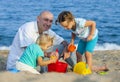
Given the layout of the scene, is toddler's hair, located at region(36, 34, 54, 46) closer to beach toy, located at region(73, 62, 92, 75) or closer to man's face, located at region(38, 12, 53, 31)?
man's face, located at region(38, 12, 53, 31)

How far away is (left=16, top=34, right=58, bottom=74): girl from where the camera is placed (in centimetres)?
540

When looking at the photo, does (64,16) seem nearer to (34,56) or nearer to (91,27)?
(91,27)

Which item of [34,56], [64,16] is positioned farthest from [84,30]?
[34,56]

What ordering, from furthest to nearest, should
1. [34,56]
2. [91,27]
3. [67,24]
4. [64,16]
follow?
1. [91,27]
2. [67,24]
3. [64,16]
4. [34,56]

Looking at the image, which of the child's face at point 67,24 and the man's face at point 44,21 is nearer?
the man's face at point 44,21

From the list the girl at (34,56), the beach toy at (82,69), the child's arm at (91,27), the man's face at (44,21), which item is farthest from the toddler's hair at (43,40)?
the child's arm at (91,27)

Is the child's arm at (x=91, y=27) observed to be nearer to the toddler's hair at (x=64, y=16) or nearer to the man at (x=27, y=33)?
the toddler's hair at (x=64, y=16)

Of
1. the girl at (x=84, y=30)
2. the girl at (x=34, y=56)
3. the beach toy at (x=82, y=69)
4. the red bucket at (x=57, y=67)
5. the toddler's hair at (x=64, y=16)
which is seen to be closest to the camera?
the girl at (x=34, y=56)

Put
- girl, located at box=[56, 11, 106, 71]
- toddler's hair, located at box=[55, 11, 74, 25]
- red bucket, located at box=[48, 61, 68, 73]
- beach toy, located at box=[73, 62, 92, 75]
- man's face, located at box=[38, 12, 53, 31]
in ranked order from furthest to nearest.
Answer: girl, located at box=[56, 11, 106, 71] < toddler's hair, located at box=[55, 11, 74, 25] < man's face, located at box=[38, 12, 53, 31] < red bucket, located at box=[48, 61, 68, 73] < beach toy, located at box=[73, 62, 92, 75]

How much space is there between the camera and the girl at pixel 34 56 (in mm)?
5398

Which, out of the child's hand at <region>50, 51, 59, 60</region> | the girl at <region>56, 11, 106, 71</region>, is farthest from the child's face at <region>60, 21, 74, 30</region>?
the child's hand at <region>50, 51, 59, 60</region>

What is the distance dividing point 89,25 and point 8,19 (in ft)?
38.4

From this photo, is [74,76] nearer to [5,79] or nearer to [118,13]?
[5,79]

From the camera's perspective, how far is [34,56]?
543cm
